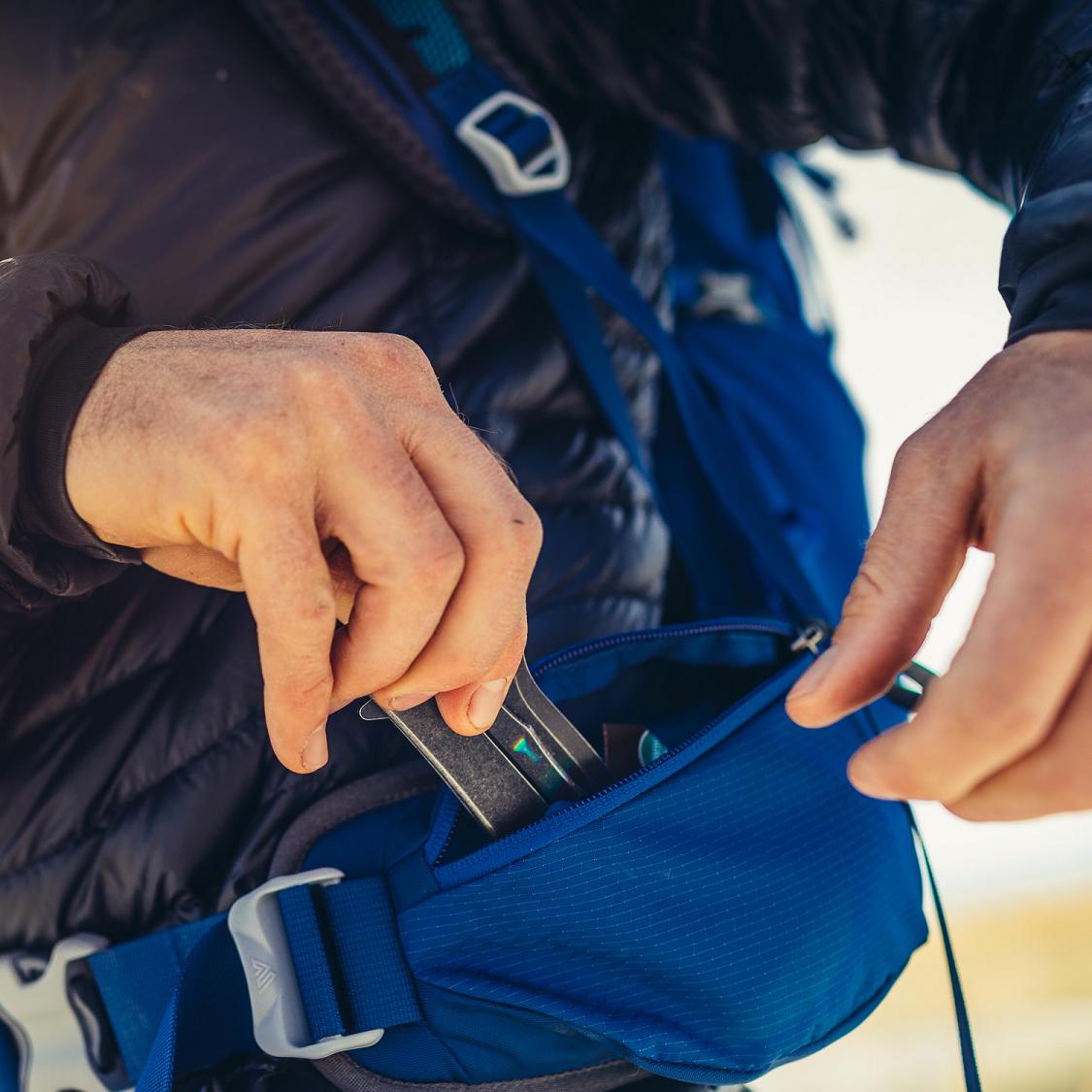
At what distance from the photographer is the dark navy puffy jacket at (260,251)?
0.67 m

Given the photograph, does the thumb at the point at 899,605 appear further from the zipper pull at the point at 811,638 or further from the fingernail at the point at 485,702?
the zipper pull at the point at 811,638

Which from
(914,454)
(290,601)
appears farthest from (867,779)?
(290,601)

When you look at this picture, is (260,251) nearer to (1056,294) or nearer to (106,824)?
(106,824)

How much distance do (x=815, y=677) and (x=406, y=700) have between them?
224 millimetres

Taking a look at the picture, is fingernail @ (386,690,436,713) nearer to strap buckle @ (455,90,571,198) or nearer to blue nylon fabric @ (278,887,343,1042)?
blue nylon fabric @ (278,887,343,1042)

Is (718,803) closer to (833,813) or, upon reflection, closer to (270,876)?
(833,813)

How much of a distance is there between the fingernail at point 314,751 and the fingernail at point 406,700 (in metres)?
0.04

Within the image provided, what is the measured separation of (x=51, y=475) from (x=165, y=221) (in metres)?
0.32

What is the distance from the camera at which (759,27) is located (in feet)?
2.76

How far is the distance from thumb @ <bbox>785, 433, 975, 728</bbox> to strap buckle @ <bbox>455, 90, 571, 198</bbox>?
19.5 inches

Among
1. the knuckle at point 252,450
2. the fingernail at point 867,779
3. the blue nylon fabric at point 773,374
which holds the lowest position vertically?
the blue nylon fabric at point 773,374

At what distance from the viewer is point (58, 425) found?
1.59 ft

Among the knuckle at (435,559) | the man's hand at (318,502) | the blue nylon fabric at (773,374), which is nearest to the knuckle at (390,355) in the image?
the man's hand at (318,502)

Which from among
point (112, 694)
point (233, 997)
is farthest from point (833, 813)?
point (112, 694)
